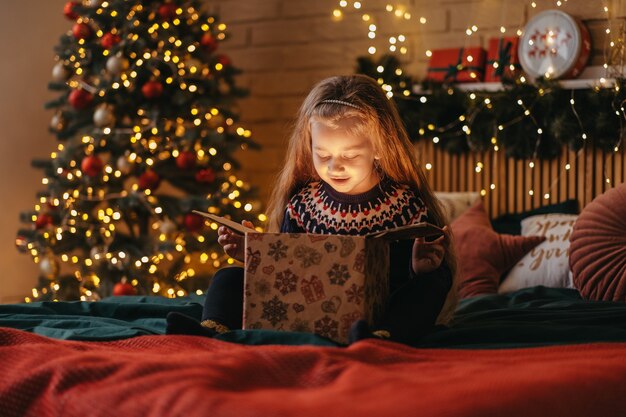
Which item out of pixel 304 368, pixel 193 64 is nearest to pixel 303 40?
pixel 193 64

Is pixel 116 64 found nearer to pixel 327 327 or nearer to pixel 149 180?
pixel 149 180

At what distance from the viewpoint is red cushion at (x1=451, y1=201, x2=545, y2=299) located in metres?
2.92

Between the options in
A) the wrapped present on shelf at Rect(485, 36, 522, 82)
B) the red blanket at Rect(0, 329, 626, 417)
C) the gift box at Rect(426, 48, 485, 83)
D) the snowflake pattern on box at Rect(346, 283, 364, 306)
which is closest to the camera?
the red blanket at Rect(0, 329, 626, 417)

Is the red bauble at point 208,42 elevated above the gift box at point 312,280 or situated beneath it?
elevated above

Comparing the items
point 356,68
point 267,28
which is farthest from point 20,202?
point 356,68

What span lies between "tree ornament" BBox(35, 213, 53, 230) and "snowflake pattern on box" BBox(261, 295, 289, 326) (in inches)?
88.4

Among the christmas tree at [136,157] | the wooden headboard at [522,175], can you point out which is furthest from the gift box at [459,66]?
the christmas tree at [136,157]

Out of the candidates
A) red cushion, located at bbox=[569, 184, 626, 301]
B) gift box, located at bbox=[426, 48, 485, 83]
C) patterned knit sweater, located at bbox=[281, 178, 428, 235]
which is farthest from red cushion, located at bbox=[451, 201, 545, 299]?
patterned knit sweater, located at bbox=[281, 178, 428, 235]

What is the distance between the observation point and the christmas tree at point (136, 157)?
3.73 metres

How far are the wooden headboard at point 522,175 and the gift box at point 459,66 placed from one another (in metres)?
0.28

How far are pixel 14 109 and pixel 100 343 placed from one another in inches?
113

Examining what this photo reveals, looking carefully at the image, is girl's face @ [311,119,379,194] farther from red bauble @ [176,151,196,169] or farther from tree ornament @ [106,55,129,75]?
tree ornament @ [106,55,129,75]

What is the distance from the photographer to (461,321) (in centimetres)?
216

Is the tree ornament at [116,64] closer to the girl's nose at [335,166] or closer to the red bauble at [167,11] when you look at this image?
the red bauble at [167,11]
